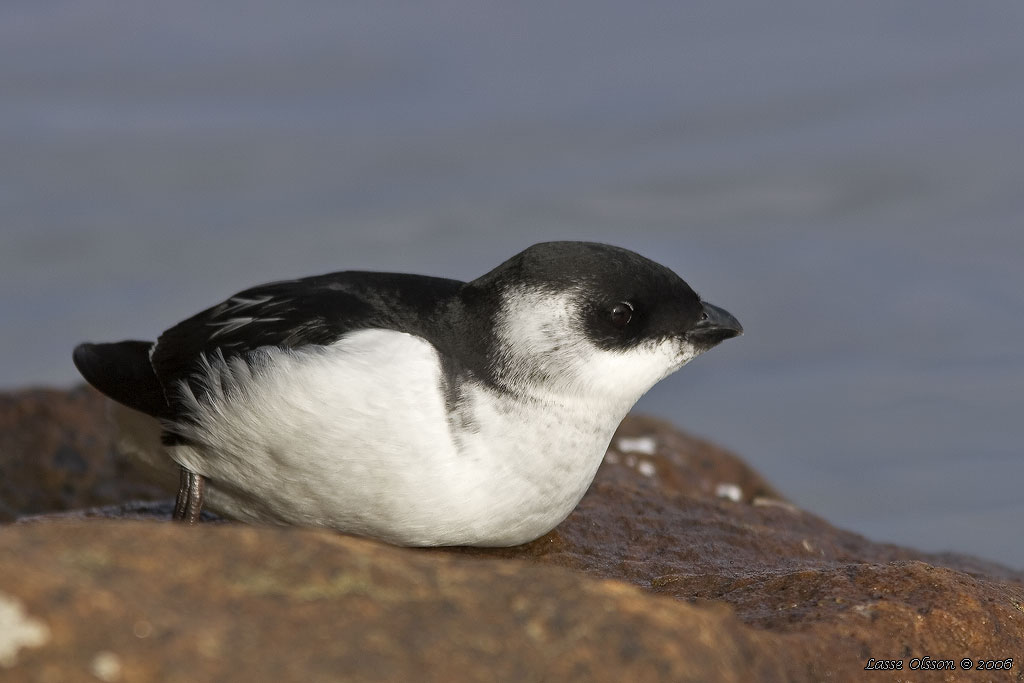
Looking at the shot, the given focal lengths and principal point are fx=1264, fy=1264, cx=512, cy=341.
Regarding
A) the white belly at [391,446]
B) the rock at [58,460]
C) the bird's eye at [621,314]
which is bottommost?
the rock at [58,460]

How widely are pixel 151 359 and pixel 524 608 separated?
3213 millimetres

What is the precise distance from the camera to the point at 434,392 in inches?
202

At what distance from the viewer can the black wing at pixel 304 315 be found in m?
5.38

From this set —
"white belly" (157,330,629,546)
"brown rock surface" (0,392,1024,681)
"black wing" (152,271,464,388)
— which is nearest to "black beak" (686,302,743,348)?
"white belly" (157,330,629,546)

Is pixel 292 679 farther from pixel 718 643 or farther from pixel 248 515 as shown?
pixel 248 515

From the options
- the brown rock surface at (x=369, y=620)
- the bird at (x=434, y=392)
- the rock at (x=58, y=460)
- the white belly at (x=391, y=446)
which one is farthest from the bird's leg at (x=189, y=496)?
the rock at (x=58, y=460)

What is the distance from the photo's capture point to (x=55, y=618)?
9.61ft

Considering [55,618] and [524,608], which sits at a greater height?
[524,608]

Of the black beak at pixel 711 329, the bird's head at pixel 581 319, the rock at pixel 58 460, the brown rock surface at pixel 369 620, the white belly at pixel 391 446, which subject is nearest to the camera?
the brown rock surface at pixel 369 620

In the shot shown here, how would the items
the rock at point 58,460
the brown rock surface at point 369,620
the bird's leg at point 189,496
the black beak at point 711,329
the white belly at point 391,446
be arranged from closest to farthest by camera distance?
1. the brown rock surface at point 369,620
2. the white belly at point 391,446
3. the black beak at point 711,329
4. the bird's leg at point 189,496
5. the rock at point 58,460

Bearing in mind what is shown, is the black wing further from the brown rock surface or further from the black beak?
the brown rock surface

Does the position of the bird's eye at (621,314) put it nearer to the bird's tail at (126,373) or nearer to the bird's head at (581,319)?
the bird's head at (581,319)

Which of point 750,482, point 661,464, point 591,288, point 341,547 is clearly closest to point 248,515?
point 591,288

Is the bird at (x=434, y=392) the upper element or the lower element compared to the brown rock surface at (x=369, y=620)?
upper
